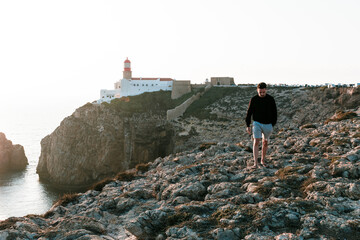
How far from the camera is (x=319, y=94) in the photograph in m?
63.2

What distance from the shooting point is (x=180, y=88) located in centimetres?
9219

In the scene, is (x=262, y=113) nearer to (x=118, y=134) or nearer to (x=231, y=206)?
(x=231, y=206)

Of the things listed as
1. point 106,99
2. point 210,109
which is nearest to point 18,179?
point 106,99

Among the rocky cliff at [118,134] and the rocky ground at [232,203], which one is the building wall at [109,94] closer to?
the rocky cliff at [118,134]

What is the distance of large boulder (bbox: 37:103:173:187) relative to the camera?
7675 cm

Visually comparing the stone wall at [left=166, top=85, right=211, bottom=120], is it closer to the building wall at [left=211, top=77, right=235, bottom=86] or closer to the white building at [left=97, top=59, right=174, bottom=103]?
the white building at [left=97, top=59, right=174, bottom=103]

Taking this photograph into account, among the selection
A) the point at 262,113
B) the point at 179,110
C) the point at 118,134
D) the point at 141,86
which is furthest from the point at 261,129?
the point at 141,86

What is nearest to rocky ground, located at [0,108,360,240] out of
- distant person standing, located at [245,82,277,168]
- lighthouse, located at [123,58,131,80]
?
distant person standing, located at [245,82,277,168]

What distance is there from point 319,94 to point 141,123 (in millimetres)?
42628

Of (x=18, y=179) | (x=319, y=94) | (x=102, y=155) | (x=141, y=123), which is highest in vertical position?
(x=319, y=94)

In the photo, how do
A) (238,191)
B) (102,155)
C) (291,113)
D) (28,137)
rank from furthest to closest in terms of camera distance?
1. (28,137)
2. (102,155)
3. (291,113)
4. (238,191)

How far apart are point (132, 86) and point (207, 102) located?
82.9ft

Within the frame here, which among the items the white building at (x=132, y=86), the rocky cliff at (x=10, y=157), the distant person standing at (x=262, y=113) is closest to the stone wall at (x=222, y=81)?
the white building at (x=132, y=86)

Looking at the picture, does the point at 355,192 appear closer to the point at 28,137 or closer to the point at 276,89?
the point at 276,89
